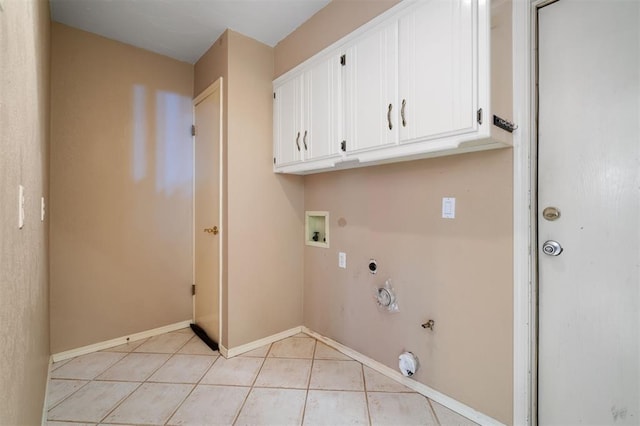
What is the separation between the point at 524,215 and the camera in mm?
1376

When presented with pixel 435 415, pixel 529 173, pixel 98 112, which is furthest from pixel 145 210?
pixel 529 173

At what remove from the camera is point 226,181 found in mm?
2303

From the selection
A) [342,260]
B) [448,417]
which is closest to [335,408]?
[448,417]

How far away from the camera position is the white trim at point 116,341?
2.22 metres

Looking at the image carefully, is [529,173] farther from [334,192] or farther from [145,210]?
[145,210]

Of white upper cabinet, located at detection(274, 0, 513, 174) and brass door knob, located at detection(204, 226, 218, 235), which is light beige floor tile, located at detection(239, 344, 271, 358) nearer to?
brass door knob, located at detection(204, 226, 218, 235)

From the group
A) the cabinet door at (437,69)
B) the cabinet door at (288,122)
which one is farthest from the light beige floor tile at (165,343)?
the cabinet door at (437,69)

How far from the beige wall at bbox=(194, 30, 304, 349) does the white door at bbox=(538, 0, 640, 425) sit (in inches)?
71.9

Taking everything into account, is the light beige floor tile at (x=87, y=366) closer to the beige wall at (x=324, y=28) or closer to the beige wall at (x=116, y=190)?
the beige wall at (x=116, y=190)

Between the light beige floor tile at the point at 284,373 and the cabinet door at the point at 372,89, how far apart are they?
1.57 m

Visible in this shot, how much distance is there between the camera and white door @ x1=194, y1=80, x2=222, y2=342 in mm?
2428

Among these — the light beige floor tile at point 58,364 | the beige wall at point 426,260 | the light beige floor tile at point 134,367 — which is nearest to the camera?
the beige wall at point 426,260

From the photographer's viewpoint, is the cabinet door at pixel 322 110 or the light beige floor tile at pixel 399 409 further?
the cabinet door at pixel 322 110

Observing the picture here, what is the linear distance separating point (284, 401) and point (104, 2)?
9.52 feet
